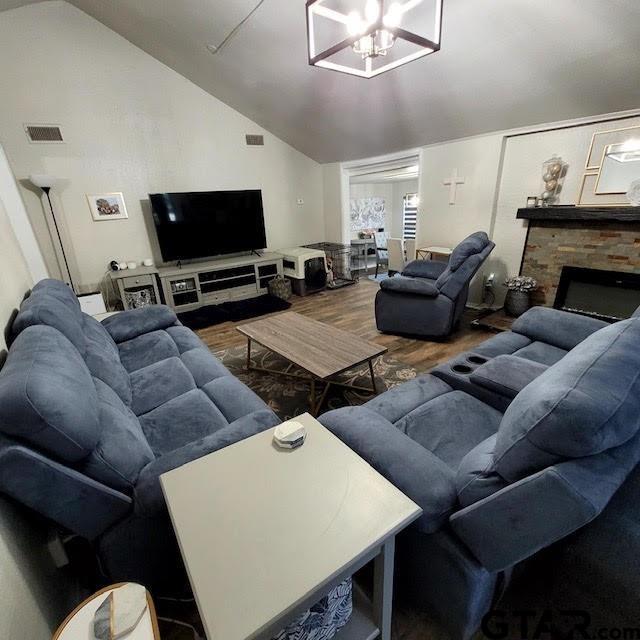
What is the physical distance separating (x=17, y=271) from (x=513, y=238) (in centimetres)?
445

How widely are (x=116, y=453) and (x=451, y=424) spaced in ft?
4.32

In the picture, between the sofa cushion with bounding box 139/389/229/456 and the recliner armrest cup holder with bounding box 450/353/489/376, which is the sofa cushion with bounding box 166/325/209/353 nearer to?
the sofa cushion with bounding box 139/389/229/456

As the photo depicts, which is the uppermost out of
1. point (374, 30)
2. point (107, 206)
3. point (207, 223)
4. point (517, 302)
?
point (374, 30)

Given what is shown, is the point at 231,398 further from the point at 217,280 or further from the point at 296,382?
the point at 217,280

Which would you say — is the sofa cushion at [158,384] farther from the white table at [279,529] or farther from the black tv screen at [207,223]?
the black tv screen at [207,223]

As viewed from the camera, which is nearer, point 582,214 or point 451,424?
point 451,424

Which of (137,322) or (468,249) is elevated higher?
(468,249)

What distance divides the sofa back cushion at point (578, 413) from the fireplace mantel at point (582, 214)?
259 cm

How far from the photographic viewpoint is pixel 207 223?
4387mm

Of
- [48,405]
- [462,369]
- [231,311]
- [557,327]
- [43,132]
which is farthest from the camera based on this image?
[231,311]

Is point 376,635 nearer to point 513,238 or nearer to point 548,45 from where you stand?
point 548,45

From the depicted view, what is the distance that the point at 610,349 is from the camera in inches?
34.5

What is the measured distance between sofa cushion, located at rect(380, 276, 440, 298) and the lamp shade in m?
3.59

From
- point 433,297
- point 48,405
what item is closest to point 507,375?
point 433,297
